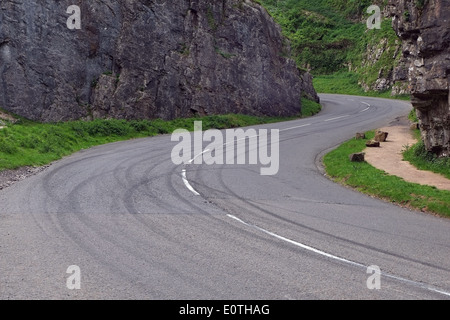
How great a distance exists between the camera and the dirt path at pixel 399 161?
54.5 feet

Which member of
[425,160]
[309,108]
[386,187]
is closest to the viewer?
[386,187]

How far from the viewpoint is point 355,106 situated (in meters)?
47.8

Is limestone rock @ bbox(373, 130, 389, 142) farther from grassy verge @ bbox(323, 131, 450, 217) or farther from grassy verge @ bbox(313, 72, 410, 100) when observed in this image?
grassy verge @ bbox(313, 72, 410, 100)

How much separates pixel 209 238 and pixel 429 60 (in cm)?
1313

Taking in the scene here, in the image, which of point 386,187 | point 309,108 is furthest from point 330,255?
point 309,108

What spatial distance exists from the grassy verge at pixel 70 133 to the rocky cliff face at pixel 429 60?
15.7m

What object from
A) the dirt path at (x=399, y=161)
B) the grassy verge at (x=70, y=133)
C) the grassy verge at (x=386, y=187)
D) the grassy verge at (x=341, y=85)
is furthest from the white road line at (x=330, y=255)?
the grassy verge at (x=341, y=85)

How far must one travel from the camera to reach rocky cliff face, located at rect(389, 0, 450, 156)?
55.9ft

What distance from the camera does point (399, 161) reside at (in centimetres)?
2075

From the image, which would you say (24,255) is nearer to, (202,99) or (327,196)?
(327,196)

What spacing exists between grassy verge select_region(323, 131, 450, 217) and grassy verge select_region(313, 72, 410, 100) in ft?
135

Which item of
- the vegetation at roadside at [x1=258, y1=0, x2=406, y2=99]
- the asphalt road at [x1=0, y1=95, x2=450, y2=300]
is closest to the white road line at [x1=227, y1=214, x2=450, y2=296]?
the asphalt road at [x1=0, y1=95, x2=450, y2=300]

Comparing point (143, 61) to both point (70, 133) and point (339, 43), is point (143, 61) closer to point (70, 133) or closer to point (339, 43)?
point (70, 133)
